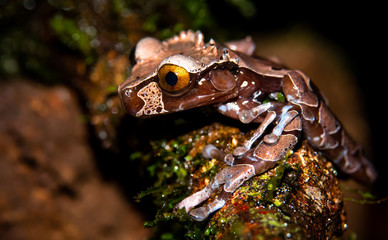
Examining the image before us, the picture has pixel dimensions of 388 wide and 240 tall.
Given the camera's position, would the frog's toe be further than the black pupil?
No

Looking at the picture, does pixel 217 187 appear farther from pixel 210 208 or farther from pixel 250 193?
pixel 250 193

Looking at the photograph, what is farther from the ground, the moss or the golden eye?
the golden eye

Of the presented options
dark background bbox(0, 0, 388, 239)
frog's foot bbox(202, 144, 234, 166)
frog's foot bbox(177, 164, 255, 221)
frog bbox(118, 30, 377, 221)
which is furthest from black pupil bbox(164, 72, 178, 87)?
dark background bbox(0, 0, 388, 239)

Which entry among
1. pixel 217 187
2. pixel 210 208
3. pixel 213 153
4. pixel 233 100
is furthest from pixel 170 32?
pixel 210 208

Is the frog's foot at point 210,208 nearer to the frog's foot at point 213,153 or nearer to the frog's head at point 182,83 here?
the frog's foot at point 213,153

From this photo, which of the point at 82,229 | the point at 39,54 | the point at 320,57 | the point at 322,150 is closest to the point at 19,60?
the point at 39,54

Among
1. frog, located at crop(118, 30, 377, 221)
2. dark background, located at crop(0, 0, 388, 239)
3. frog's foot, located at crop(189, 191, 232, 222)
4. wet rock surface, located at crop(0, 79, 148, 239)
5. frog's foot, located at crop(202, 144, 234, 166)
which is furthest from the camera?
wet rock surface, located at crop(0, 79, 148, 239)

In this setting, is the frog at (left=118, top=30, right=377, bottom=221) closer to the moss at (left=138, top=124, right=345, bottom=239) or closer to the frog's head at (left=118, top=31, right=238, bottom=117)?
the frog's head at (left=118, top=31, right=238, bottom=117)

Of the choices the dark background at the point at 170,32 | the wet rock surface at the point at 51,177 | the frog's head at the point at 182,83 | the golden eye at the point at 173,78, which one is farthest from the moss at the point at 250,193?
the wet rock surface at the point at 51,177
